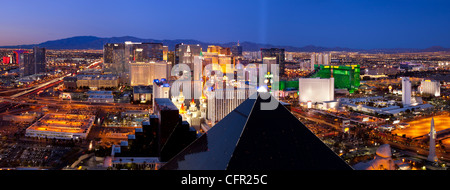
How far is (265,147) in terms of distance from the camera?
171 centimetres

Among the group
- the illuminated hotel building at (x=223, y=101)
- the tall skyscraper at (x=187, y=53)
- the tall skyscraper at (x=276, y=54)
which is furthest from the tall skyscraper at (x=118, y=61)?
the illuminated hotel building at (x=223, y=101)

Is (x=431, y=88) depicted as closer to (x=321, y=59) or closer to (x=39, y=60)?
(x=321, y=59)

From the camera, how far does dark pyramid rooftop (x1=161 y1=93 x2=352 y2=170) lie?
5.43ft

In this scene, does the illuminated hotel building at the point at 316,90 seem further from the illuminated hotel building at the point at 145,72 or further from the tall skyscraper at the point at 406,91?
the illuminated hotel building at the point at 145,72

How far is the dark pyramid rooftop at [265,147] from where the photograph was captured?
5.43 feet

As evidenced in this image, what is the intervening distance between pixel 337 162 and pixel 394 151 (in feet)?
22.8

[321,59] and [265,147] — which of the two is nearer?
[265,147]

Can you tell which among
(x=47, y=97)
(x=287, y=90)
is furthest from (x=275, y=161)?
(x=47, y=97)

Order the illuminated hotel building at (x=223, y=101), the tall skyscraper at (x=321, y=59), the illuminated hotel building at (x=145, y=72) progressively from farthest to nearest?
the tall skyscraper at (x=321, y=59), the illuminated hotel building at (x=145, y=72), the illuminated hotel building at (x=223, y=101)

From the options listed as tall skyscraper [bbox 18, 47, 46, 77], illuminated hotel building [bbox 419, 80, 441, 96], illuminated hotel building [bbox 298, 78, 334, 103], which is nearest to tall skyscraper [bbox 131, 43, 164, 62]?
tall skyscraper [bbox 18, 47, 46, 77]

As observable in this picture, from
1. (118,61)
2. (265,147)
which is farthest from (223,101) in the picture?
(118,61)

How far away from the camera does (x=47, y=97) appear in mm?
18750

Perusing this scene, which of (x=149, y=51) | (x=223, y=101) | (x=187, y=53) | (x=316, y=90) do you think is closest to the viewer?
(x=223, y=101)
